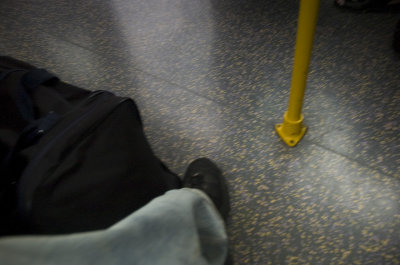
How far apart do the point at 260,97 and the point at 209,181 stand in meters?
0.46

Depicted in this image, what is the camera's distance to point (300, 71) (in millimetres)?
789

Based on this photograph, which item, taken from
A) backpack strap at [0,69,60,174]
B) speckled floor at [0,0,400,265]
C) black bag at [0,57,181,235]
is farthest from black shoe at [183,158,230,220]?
backpack strap at [0,69,60,174]

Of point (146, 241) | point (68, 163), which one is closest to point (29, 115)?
point (68, 163)

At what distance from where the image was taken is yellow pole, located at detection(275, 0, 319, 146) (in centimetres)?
68

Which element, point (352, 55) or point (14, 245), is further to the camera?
point (352, 55)

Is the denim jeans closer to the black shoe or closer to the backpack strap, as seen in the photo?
the backpack strap

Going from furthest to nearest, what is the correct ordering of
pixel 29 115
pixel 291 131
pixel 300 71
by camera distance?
pixel 291 131 → pixel 300 71 → pixel 29 115

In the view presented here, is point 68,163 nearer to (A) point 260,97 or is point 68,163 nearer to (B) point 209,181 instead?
(B) point 209,181

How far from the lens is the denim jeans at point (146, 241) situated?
36cm

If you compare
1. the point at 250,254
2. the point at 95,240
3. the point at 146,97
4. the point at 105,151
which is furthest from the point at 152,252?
the point at 146,97

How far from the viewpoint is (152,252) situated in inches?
17.0

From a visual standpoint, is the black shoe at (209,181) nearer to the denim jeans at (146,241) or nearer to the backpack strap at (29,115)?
the denim jeans at (146,241)

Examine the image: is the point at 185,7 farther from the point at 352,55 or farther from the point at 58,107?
the point at 58,107

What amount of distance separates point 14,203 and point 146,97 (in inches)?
32.1
